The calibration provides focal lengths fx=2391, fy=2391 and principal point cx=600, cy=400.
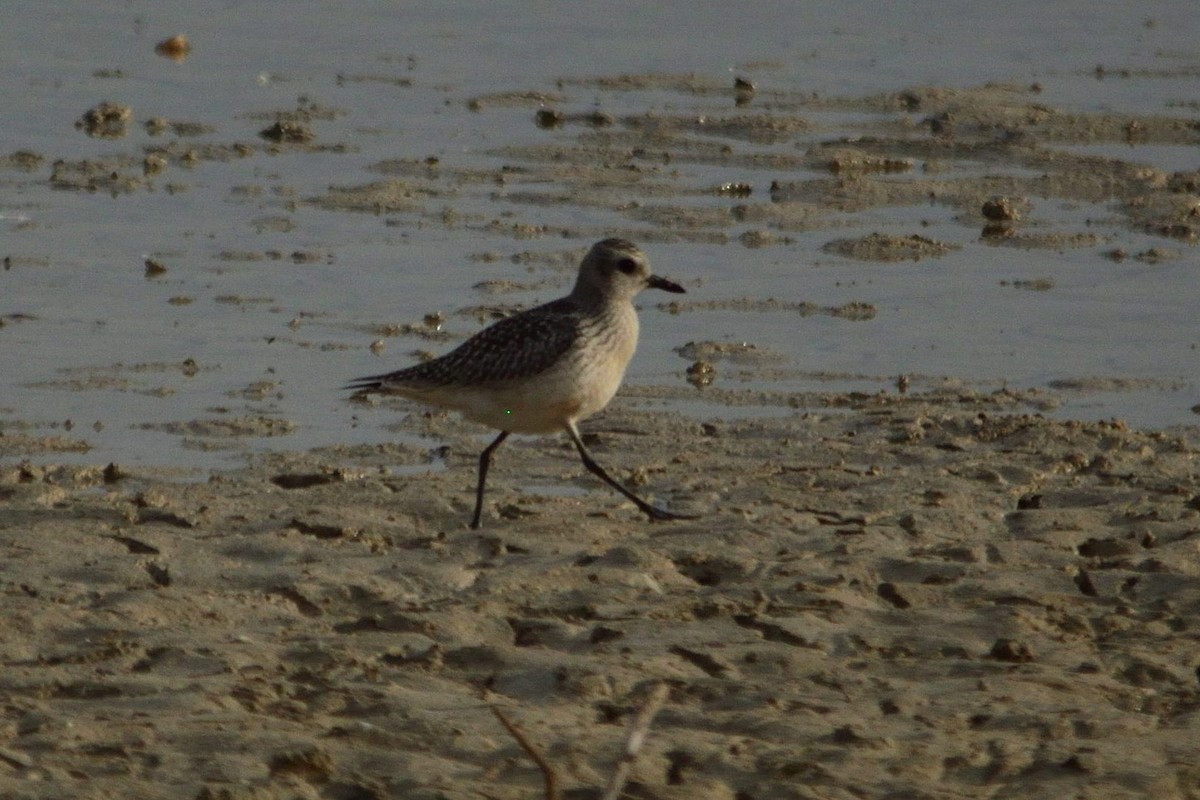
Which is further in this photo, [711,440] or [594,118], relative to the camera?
[594,118]

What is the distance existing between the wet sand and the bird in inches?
11.4

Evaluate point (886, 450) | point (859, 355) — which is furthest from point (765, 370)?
point (886, 450)

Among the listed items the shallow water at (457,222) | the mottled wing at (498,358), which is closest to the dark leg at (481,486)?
the mottled wing at (498,358)

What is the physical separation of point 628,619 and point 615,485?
5.52 ft

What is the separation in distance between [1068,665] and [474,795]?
1.96m

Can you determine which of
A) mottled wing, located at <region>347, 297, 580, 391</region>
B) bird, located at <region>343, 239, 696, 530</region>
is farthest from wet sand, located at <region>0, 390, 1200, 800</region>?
mottled wing, located at <region>347, 297, 580, 391</region>

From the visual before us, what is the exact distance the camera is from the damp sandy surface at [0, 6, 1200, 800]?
245 inches

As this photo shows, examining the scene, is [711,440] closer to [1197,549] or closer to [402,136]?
[1197,549]

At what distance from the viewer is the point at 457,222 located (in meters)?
13.0

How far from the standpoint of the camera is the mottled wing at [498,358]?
867cm

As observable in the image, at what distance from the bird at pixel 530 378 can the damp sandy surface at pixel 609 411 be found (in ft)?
1.00

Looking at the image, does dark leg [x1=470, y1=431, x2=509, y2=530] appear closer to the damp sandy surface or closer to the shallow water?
the damp sandy surface

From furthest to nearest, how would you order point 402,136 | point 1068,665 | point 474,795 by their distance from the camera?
point 402,136, point 1068,665, point 474,795

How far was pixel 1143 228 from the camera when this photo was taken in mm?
13320
